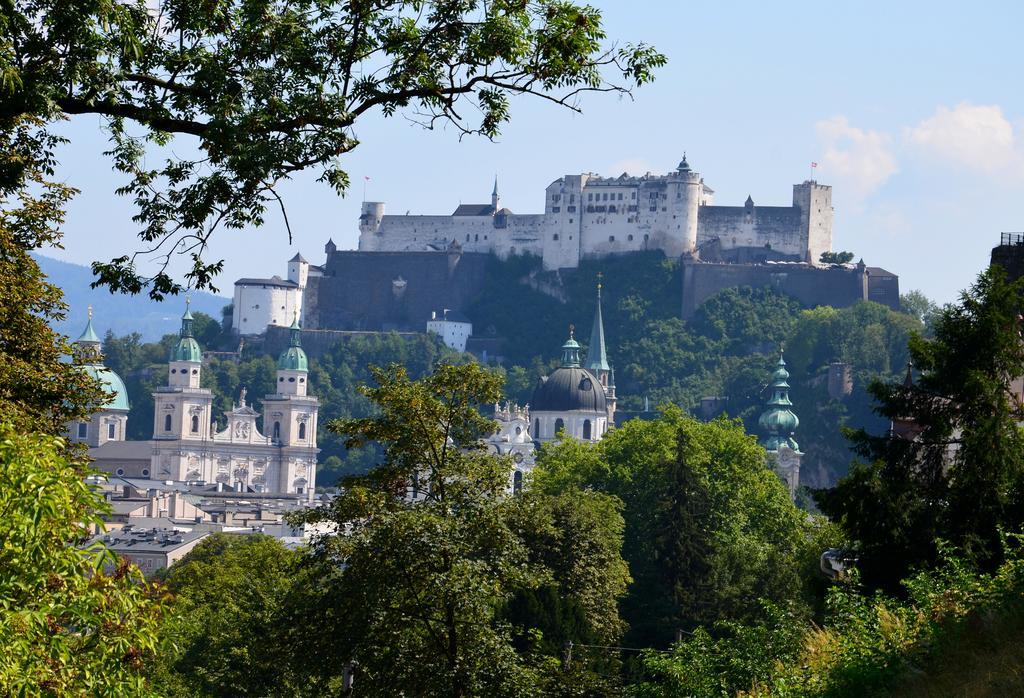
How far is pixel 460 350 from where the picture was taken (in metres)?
177

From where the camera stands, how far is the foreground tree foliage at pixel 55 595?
54.2 ft

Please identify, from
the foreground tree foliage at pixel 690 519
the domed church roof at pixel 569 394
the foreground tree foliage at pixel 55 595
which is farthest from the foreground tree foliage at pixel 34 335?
the domed church roof at pixel 569 394

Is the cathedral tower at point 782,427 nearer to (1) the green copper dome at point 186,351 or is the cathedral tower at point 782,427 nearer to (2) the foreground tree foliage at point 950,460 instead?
(1) the green copper dome at point 186,351

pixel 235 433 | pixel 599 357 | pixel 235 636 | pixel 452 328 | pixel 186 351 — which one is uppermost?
pixel 452 328

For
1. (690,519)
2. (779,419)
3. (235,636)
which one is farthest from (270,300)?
(235,636)

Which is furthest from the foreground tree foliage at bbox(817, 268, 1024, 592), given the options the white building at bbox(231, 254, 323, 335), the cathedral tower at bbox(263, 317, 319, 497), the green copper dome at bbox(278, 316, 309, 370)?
the white building at bbox(231, 254, 323, 335)

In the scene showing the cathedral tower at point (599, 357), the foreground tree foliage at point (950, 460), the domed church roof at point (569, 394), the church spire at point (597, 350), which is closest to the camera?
the foreground tree foliage at point (950, 460)

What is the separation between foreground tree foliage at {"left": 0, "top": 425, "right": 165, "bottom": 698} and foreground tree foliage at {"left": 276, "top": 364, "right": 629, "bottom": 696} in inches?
263

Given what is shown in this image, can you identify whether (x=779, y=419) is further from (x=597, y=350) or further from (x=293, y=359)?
(x=293, y=359)

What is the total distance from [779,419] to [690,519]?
90.5 metres

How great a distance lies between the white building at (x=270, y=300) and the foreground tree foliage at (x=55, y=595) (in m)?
166

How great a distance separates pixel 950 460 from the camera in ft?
95.8

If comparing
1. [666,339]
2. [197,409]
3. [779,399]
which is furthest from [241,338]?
[779,399]

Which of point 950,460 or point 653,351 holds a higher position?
point 653,351
